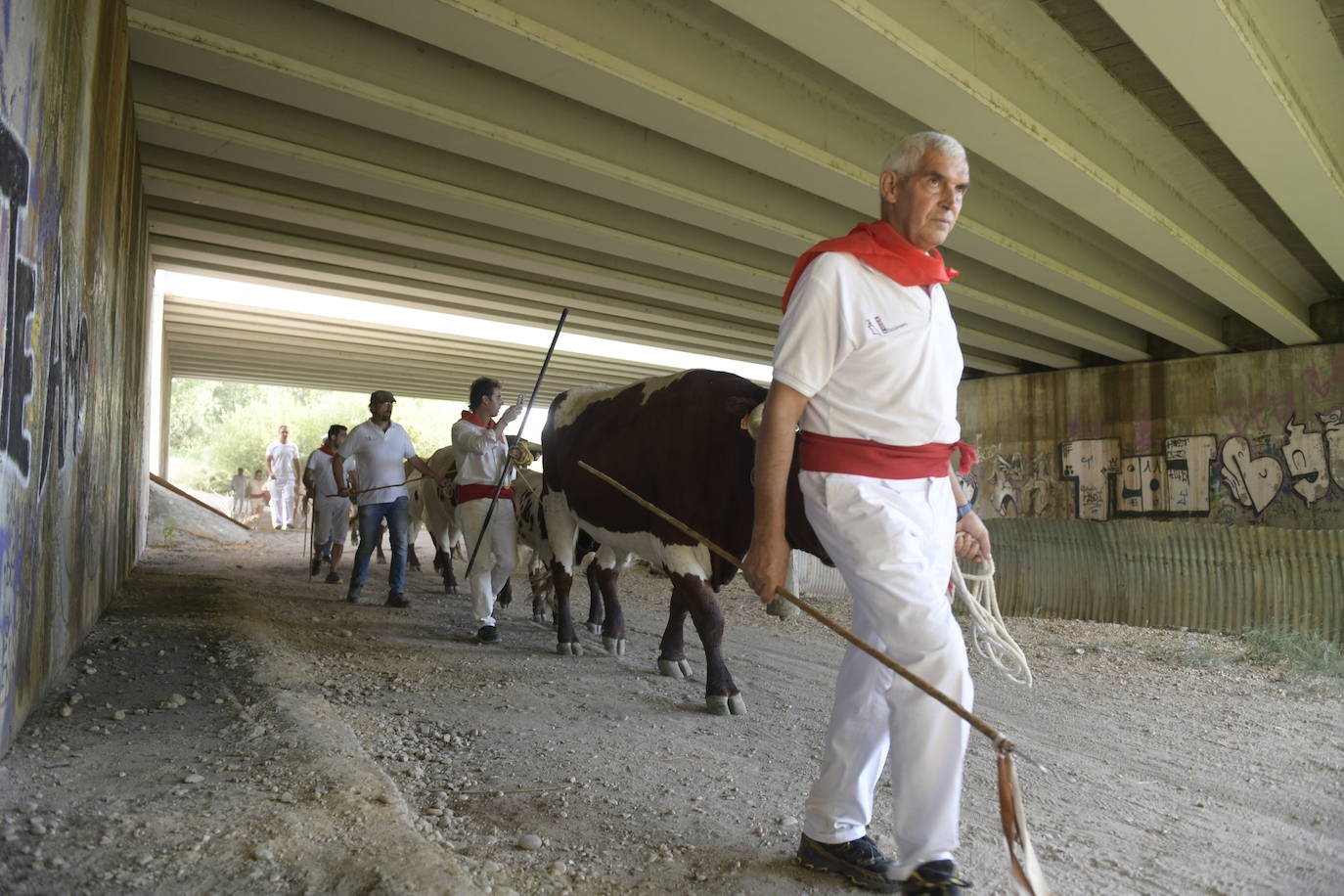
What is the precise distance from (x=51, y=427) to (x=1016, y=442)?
56.3 feet

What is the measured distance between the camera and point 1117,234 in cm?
962

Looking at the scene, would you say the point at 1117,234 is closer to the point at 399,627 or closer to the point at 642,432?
the point at 642,432

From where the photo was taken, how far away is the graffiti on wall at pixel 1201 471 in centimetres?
1438

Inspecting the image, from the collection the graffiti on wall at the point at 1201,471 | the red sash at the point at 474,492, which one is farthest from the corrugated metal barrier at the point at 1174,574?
the red sash at the point at 474,492

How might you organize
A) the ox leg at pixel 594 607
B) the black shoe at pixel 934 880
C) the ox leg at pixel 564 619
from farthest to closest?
the ox leg at pixel 594 607 < the ox leg at pixel 564 619 < the black shoe at pixel 934 880

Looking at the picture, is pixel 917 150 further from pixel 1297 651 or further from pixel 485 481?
pixel 1297 651

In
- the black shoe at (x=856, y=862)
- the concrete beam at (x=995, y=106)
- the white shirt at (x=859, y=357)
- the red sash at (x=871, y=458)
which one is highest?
the concrete beam at (x=995, y=106)

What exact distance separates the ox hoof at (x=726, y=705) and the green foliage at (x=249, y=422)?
1567 inches

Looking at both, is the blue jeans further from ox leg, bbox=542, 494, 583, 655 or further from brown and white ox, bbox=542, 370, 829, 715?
brown and white ox, bbox=542, 370, 829, 715

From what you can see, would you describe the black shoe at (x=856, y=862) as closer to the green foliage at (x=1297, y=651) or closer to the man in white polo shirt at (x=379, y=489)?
the green foliage at (x=1297, y=651)

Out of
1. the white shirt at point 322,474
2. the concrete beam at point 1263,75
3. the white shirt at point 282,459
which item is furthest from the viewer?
the white shirt at point 282,459

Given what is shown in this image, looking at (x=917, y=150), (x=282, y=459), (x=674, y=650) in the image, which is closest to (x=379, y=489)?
(x=674, y=650)

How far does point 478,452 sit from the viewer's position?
25.8 ft

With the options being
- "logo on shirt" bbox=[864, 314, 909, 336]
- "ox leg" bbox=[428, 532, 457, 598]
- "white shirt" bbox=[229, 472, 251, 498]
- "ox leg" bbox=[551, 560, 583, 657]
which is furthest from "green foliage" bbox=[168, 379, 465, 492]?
"logo on shirt" bbox=[864, 314, 909, 336]
